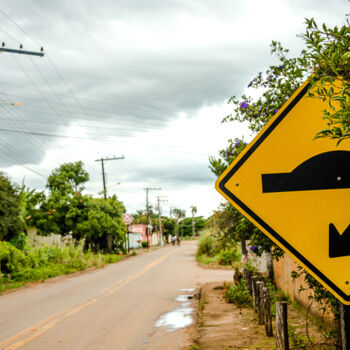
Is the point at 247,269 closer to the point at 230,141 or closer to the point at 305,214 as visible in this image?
the point at 230,141

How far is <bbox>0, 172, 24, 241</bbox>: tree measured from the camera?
17242 millimetres

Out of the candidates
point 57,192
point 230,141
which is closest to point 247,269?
point 230,141

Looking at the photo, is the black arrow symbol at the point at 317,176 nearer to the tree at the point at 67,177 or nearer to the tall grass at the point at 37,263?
the tall grass at the point at 37,263

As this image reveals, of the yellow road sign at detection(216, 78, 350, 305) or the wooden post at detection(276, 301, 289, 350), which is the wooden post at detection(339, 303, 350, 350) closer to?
the yellow road sign at detection(216, 78, 350, 305)

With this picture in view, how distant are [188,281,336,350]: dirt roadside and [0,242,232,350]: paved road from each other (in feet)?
1.69

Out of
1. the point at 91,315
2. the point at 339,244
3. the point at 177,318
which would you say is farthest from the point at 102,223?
the point at 339,244

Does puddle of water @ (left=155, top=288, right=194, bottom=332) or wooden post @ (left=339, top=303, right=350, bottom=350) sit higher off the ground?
wooden post @ (left=339, top=303, right=350, bottom=350)

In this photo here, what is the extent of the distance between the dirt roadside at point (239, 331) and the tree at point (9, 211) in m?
10.4

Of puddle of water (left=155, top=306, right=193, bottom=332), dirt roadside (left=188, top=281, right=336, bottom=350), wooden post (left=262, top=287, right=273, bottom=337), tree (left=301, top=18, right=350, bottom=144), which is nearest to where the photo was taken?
tree (left=301, top=18, right=350, bottom=144)

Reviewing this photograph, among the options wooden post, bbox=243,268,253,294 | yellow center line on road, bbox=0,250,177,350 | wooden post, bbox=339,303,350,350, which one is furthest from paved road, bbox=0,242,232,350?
wooden post, bbox=339,303,350,350

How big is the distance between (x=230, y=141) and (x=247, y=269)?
5.83 m

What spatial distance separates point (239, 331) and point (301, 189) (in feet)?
18.9

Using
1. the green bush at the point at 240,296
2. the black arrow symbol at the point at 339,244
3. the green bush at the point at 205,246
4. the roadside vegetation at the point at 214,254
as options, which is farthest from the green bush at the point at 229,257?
the black arrow symbol at the point at 339,244

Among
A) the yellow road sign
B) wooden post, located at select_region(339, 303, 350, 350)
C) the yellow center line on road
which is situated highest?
the yellow road sign
